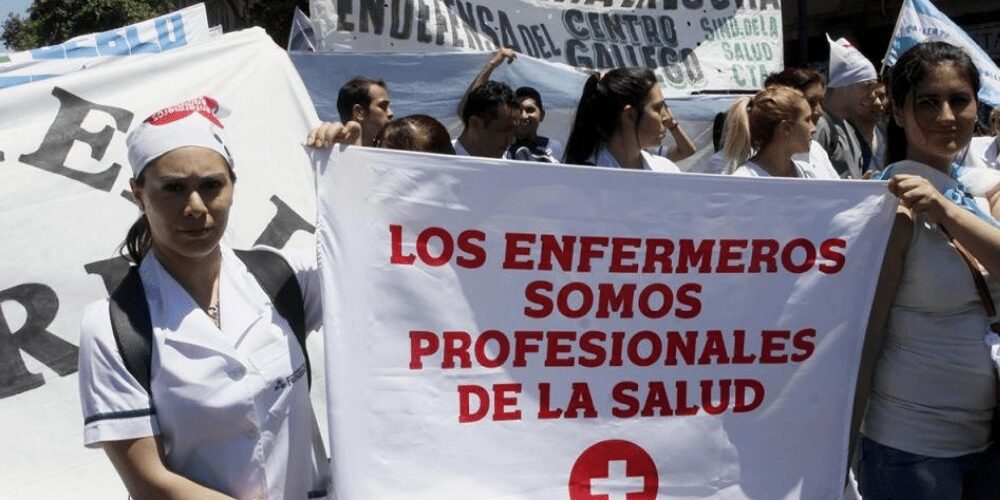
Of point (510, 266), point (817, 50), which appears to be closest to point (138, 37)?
point (510, 266)

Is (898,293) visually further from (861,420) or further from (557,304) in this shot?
(557,304)

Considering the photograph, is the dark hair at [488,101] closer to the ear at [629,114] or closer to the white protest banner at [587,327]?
the ear at [629,114]

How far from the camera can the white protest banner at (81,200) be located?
3645 mm

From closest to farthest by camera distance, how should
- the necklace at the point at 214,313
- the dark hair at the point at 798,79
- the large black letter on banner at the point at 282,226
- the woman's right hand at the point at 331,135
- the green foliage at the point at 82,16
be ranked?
the necklace at the point at 214,313 < the woman's right hand at the point at 331,135 < the large black letter on banner at the point at 282,226 < the dark hair at the point at 798,79 < the green foliage at the point at 82,16

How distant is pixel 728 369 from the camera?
2.77 metres

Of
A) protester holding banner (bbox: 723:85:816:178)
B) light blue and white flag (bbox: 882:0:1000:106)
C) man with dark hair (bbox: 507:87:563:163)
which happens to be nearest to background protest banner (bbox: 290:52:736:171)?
man with dark hair (bbox: 507:87:563:163)

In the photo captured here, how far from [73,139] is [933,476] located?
2807 millimetres

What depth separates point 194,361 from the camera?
6.92 ft

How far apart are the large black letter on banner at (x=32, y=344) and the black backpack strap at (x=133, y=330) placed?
5.61 ft

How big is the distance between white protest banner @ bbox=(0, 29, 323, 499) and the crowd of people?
498 millimetres

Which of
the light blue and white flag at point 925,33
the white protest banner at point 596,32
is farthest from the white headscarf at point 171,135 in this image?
the light blue and white flag at point 925,33

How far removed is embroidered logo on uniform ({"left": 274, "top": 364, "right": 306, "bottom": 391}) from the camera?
2197 mm

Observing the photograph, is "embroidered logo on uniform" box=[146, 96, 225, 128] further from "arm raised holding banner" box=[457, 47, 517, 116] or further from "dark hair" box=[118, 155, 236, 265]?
"arm raised holding banner" box=[457, 47, 517, 116]

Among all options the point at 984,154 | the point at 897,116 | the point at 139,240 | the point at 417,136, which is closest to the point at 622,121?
the point at 417,136
